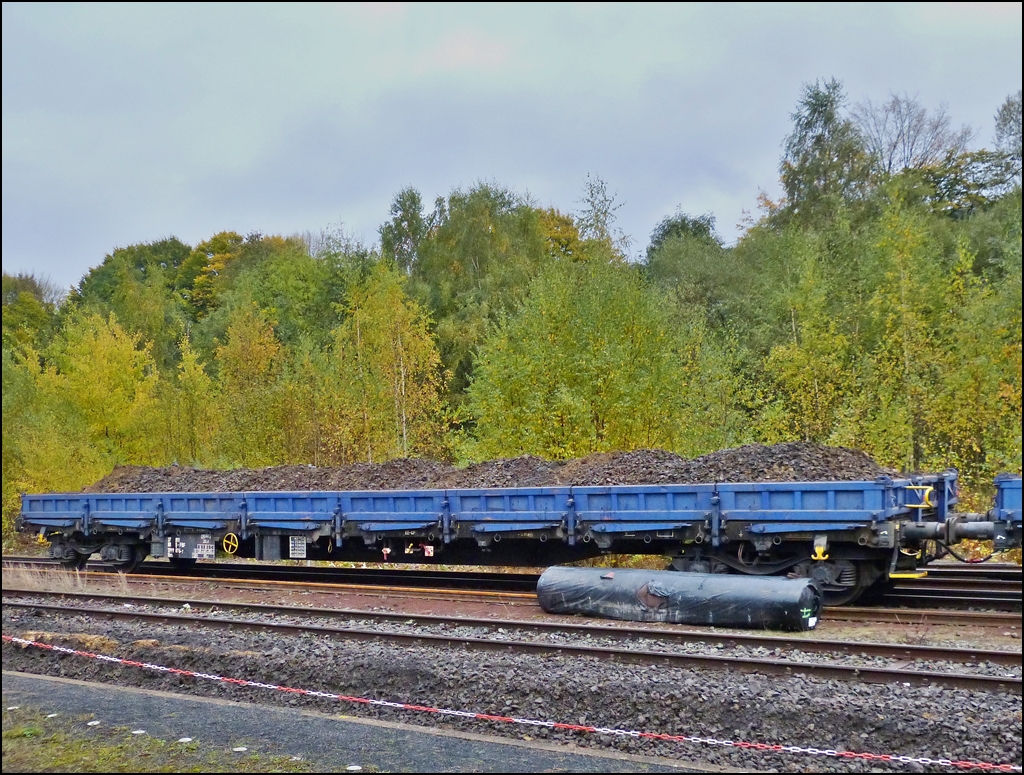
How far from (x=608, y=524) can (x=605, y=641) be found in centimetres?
318

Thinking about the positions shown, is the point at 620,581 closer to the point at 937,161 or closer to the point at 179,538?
the point at 179,538

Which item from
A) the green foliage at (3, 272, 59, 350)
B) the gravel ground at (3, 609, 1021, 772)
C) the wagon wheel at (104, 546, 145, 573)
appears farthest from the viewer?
the green foliage at (3, 272, 59, 350)

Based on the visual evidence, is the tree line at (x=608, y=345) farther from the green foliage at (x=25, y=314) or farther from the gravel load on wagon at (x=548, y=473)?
the gravel load on wagon at (x=548, y=473)

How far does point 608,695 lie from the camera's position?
831cm

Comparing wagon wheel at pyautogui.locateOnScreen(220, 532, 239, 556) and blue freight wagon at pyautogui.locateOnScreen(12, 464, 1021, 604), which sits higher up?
blue freight wagon at pyautogui.locateOnScreen(12, 464, 1021, 604)

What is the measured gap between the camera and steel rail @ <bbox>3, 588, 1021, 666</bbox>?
955 cm

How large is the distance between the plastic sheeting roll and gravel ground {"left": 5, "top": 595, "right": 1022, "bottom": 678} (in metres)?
0.96

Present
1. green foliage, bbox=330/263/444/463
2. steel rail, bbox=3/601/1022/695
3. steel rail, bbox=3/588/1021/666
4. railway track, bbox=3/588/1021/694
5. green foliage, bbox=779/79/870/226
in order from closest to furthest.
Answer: steel rail, bbox=3/601/1022/695
railway track, bbox=3/588/1021/694
steel rail, bbox=3/588/1021/666
green foliage, bbox=330/263/444/463
green foliage, bbox=779/79/870/226

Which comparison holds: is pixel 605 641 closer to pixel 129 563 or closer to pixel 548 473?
pixel 548 473

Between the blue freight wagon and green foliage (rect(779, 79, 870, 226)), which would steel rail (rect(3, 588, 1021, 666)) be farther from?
green foliage (rect(779, 79, 870, 226))

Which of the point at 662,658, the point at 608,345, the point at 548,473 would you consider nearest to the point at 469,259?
the point at 608,345

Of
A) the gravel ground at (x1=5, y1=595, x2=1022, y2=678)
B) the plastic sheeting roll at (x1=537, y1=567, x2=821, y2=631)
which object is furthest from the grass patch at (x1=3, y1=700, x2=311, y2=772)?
the plastic sheeting roll at (x1=537, y1=567, x2=821, y2=631)

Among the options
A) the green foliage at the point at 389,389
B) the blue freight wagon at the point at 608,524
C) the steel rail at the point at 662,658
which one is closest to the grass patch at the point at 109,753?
the steel rail at the point at 662,658

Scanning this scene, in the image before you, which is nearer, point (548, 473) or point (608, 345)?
point (548, 473)
